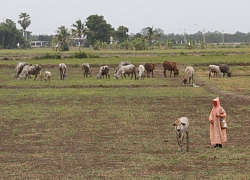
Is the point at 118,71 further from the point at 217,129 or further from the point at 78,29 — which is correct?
the point at 78,29

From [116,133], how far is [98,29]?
346 feet

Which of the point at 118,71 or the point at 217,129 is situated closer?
the point at 217,129

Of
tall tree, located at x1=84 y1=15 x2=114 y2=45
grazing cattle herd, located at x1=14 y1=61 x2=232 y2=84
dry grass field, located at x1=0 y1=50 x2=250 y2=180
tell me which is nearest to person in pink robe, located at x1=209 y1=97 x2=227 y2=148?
dry grass field, located at x1=0 y1=50 x2=250 y2=180

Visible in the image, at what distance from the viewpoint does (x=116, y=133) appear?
54.4 ft

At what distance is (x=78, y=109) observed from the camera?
22.1 metres

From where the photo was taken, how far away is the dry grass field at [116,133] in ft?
37.1

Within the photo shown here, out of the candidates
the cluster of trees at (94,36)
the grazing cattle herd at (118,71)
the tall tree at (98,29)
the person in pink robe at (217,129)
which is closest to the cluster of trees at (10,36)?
the cluster of trees at (94,36)

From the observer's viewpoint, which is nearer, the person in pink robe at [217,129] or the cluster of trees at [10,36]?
the person in pink robe at [217,129]

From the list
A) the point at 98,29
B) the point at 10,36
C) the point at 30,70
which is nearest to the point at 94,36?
the point at 98,29

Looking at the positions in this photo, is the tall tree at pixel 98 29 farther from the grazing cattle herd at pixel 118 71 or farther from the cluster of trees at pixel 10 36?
the grazing cattle herd at pixel 118 71

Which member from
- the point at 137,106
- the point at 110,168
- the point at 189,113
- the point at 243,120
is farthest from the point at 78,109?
the point at 110,168

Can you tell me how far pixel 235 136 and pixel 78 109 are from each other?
25.4ft

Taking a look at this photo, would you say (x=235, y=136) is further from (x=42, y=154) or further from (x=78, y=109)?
(x=78, y=109)

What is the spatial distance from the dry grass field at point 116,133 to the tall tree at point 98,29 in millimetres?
88741
